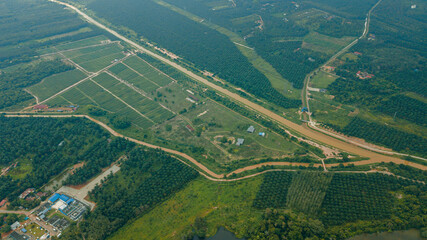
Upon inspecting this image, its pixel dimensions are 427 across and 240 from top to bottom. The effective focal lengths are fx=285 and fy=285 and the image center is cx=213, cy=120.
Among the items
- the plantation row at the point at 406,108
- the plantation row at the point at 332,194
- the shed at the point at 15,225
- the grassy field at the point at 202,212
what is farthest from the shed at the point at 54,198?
the plantation row at the point at 406,108

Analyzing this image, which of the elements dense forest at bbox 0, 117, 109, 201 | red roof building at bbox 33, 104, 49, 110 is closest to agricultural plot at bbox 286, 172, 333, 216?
dense forest at bbox 0, 117, 109, 201

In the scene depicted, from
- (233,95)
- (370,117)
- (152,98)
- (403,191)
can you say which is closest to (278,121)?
(233,95)

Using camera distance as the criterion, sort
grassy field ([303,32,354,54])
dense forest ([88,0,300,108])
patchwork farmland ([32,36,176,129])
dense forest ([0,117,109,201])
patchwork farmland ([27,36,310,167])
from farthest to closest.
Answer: grassy field ([303,32,354,54]) → dense forest ([88,0,300,108]) → patchwork farmland ([32,36,176,129]) → patchwork farmland ([27,36,310,167]) → dense forest ([0,117,109,201])

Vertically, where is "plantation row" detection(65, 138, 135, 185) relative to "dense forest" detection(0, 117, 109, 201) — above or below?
above

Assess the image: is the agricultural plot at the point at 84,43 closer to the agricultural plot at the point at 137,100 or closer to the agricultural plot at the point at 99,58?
the agricultural plot at the point at 99,58

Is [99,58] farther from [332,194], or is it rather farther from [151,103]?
[332,194]

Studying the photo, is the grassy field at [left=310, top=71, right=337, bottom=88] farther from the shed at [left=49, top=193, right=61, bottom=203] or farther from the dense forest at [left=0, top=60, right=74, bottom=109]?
the dense forest at [left=0, top=60, right=74, bottom=109]

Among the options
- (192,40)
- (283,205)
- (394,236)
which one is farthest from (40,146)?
(394,236)
